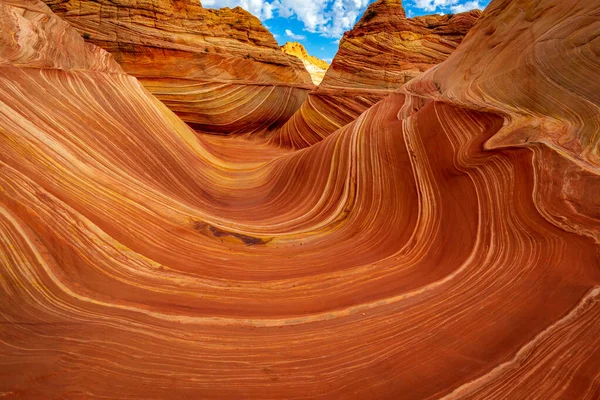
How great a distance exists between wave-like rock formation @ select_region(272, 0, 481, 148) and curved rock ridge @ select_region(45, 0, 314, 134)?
175 centimetres

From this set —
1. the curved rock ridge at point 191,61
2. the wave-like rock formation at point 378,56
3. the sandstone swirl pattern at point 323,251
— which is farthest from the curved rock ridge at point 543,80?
the curved rock ridge at point 191,61

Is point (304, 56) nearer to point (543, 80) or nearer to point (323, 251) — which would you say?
point (543, 80)

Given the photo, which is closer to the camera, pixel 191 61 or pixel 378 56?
pixel 378 56

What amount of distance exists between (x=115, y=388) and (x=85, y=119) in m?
2.77

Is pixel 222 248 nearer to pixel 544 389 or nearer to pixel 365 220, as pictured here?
pixel 365 220

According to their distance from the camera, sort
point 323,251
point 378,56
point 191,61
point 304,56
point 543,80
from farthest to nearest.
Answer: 1. point 304,56
2. point 191,61
3. point 378,56
4. point 543,80
5. point 323,251

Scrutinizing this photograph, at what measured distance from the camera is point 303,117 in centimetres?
839

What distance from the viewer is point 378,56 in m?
9.52

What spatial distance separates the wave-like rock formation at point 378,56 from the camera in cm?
812

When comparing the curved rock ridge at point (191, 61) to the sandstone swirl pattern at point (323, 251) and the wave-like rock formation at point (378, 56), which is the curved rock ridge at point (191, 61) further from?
the sandstone swirl pattern at point (323, 251)

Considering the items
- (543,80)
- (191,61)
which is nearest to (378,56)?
(191,61)

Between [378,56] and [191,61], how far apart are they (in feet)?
18.9

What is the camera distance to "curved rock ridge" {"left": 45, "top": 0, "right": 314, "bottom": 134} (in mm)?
8867

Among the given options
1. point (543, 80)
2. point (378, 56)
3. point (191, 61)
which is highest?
point (191, 61)
